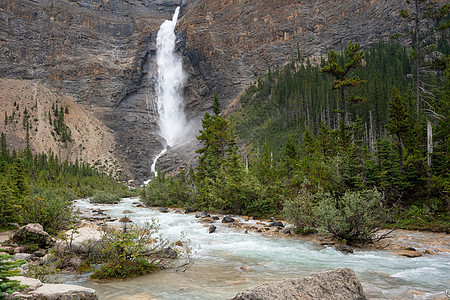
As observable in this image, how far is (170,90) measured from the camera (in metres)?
103

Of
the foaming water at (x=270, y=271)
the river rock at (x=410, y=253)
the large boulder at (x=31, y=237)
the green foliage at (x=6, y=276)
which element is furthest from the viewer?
the large boulder at (x=31, y=237)

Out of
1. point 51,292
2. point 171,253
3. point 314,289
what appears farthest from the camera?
point 171,253

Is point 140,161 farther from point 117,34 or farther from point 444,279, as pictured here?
point 444,279

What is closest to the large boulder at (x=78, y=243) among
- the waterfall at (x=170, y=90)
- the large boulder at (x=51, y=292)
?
the large boulder at (x=51, y=292)

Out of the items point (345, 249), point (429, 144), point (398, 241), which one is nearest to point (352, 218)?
point (345, 249)

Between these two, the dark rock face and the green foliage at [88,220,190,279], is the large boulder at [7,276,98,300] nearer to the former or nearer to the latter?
the green foliage at [88,220,190,279]

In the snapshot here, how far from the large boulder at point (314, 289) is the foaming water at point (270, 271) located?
1.74 meters

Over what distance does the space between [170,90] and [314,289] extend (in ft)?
340

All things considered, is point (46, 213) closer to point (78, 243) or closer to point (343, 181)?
point (78, 243)

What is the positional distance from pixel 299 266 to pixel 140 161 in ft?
276

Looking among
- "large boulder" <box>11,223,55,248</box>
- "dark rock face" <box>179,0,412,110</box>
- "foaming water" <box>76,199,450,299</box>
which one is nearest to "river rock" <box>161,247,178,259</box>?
"foaming water" <box>76,199,450,299</box>

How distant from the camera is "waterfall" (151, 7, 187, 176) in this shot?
Answer: 96812 mm

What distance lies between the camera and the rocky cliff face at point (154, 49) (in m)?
93.1

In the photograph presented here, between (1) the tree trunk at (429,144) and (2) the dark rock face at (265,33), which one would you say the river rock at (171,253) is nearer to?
(1) the tree trunk at (429,144)
